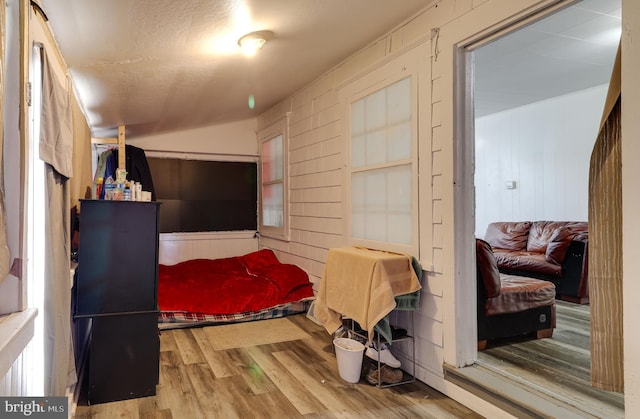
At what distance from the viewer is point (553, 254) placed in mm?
4738

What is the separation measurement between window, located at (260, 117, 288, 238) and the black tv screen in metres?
0.28

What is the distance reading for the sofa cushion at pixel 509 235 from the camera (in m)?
5.69

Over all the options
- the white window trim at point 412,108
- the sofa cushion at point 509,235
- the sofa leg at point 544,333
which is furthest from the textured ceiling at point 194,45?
the sofa cushion at point 509,235

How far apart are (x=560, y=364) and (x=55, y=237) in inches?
125

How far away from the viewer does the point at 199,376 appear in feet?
9.40

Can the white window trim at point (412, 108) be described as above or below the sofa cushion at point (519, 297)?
above

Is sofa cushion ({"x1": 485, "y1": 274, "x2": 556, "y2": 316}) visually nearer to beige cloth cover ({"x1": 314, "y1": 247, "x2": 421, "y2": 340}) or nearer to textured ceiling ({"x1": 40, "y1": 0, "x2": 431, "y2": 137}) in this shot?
beige cloth cover ({"x1": 314, "y1": 247, "x2": 421, "y2": 340})

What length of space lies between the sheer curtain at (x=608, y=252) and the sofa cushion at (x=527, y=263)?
3324mm

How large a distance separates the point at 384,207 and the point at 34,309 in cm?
227

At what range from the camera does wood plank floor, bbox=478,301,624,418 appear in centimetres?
224

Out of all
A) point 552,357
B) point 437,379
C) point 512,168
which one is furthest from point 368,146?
point 512,168

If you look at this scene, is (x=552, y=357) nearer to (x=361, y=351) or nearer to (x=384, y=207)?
(x=361, y=351)

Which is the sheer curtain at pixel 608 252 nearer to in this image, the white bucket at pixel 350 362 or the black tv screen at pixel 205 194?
the white bucket at pixel 350 362

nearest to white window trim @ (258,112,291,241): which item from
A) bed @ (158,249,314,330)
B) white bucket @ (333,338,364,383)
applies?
bed @ (158,249,314,330)
